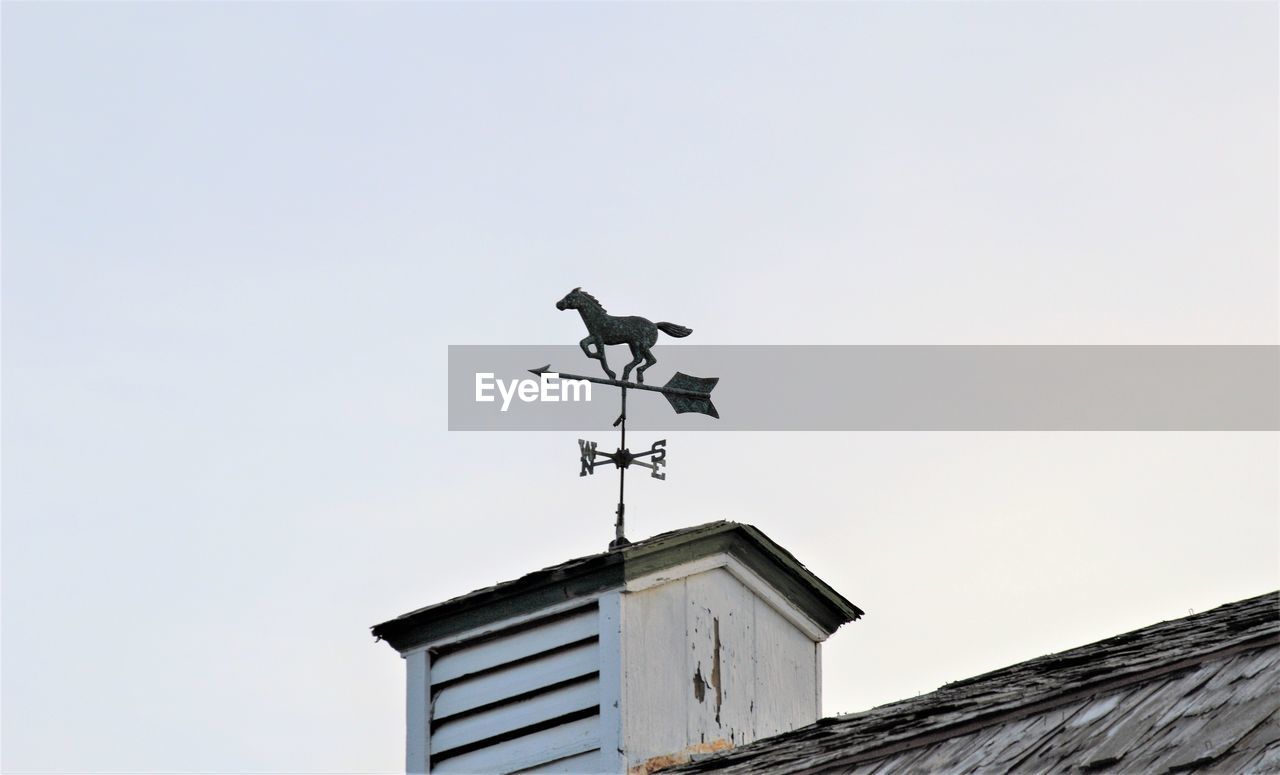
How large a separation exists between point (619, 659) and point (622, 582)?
36 centimetres

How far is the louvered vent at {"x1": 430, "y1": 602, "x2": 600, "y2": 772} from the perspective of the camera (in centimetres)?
1076

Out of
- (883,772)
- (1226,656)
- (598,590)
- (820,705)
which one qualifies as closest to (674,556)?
(598,590)

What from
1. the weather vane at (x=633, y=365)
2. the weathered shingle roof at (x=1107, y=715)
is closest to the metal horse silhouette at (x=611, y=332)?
the weather vane at (x=633, y=365)

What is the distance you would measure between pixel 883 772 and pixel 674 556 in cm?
291

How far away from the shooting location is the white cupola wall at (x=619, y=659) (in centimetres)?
1073

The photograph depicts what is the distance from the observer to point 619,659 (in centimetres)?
1070

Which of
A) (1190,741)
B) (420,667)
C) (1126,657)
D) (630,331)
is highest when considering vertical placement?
(630,331)

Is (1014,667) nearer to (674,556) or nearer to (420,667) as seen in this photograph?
(674,556)

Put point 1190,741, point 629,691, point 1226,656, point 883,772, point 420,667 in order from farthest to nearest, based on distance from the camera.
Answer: point 420,667 → point 629,691 → point 883,772 → point 1226,656 → point 1190,741

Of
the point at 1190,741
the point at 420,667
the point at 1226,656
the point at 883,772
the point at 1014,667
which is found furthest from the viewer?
the point at 420,667

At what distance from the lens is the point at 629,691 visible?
10.6 meters

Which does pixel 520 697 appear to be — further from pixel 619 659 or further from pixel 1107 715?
pixel 1107 715

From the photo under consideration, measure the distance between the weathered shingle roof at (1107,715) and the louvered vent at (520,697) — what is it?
1.26m

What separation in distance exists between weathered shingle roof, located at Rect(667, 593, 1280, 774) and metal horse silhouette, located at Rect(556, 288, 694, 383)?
9.82 feet
